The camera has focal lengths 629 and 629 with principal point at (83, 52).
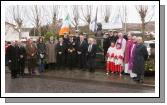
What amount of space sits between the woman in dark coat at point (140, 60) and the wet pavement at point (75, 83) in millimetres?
217

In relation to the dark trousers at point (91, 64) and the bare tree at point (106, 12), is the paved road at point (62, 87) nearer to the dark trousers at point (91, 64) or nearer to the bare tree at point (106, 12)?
the dark trousers at point (91, 64)

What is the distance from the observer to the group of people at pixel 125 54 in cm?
1605

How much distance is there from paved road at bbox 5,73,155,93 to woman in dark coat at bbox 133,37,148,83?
43 centimetres

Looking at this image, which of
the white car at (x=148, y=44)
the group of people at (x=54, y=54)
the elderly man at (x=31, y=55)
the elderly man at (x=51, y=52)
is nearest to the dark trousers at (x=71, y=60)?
the group of people at (x=54, y=54)

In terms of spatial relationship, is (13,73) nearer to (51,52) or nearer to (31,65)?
(31,65)

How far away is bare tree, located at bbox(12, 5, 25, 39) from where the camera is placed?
15461mm

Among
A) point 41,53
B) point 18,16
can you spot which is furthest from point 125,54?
point 18,16

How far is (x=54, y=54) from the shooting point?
1762cm

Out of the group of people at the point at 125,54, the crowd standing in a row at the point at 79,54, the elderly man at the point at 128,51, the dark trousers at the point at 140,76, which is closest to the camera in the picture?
the dark trousers at the point at 140,76

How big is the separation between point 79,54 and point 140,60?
6.25ft

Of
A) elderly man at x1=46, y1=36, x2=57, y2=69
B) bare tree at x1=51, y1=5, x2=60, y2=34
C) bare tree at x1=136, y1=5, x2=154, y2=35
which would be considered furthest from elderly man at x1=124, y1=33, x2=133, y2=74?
elderly man at x1=46, y1=36, x2=57, y2=69

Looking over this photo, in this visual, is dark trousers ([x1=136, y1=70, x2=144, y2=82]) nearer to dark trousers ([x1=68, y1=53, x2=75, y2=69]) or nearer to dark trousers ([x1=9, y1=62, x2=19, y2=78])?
dark trousers ([x1=68, y1=53, x2=75, y2=69])

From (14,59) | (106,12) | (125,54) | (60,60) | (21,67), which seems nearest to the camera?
(106,12)

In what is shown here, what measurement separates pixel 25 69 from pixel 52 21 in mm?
1862
